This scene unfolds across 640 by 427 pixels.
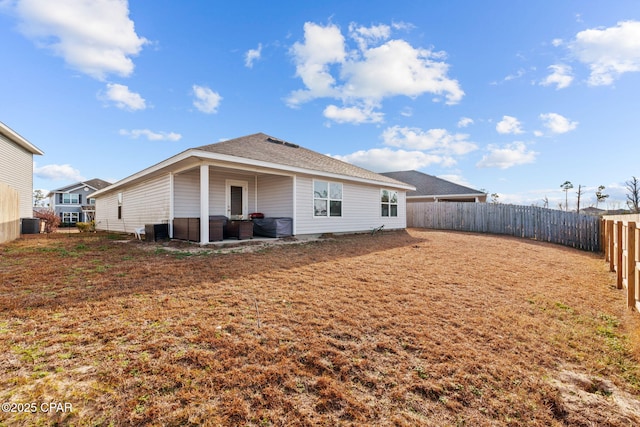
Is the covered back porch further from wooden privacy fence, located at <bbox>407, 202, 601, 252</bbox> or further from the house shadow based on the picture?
wooden privacy fence, located at <bbox>407, 202, 601, 252</bbox>

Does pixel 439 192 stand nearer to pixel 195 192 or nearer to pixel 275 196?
pixel 275 196

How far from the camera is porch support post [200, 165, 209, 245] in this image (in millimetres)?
8008

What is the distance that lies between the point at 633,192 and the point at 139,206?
3224 cm

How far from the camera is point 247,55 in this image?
11.7 metres

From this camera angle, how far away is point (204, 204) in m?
8.10

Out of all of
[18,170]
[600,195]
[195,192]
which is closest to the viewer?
[195,192]

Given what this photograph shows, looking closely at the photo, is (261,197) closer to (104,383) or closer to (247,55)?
(247,55)

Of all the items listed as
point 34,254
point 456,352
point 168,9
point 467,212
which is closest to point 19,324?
point 456,352

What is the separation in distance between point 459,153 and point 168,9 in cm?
2019

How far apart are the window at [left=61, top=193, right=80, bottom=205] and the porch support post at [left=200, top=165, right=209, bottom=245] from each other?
40.4 m

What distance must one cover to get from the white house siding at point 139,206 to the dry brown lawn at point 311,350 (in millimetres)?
6047

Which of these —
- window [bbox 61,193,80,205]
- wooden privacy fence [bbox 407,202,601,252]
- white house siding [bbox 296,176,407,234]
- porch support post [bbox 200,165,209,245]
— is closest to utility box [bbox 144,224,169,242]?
porch support post [bbox 200,165,209,245]

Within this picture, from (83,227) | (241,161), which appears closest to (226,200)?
(241,161)

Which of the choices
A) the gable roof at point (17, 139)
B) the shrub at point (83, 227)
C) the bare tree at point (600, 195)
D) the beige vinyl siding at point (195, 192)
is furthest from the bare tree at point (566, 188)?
the gable roof at point (17, 139)
